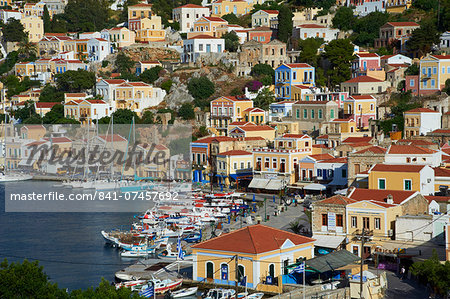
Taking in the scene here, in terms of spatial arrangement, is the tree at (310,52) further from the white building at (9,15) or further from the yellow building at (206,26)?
the white building at (9,15)

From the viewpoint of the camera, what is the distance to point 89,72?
254 ft

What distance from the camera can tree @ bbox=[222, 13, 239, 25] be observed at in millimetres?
82812

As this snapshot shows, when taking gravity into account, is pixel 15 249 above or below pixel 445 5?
below

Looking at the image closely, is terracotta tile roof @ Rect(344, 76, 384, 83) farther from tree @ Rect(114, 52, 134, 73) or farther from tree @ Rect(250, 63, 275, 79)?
tree @ Rect(114, 52, 134, 73)

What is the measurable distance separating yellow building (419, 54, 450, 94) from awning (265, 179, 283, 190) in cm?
1466

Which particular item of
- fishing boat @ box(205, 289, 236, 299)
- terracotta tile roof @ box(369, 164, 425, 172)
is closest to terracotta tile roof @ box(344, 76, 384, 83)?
terracotta tile roof @ box(369, 164, 425, 172)

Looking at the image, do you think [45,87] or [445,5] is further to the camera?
[45,87]

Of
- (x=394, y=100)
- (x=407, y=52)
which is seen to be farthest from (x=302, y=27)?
(x=394, y=100)

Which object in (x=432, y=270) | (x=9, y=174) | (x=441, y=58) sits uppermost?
(x=441, y=58)

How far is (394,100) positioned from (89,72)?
1190 inches

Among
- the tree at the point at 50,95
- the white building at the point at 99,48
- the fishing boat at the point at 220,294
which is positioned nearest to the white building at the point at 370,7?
the white building at the point at 99,48

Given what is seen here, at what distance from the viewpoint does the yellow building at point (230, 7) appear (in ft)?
285

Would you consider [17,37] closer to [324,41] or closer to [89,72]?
[89,72]

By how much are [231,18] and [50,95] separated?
62.4 feet
